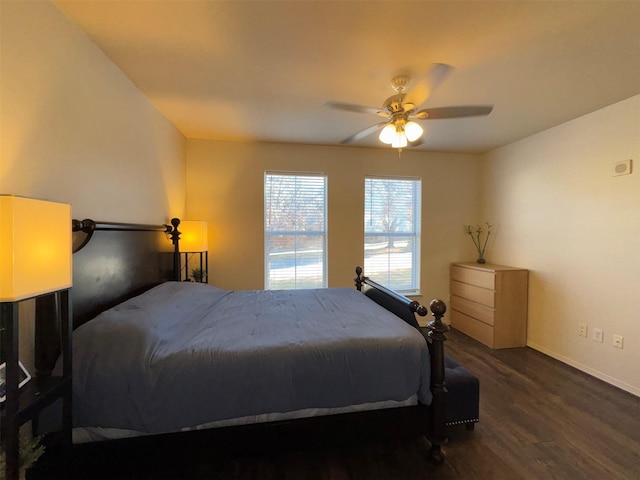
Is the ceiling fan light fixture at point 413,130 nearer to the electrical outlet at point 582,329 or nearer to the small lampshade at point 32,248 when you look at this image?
the small lampshade at point 32,248

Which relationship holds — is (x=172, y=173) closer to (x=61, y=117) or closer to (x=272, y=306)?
(x=61, y=117)

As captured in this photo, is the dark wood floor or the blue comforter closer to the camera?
the blue comforter

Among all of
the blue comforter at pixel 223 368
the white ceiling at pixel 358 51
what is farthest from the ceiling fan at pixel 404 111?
the blue comforter at pixel 223 368

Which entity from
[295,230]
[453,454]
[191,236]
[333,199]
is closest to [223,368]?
[453,454]

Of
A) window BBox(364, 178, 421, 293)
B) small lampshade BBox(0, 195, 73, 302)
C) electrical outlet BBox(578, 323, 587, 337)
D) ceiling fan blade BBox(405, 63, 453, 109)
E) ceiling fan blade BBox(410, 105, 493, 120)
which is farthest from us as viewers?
window BBox(364, 178, 421, 293)

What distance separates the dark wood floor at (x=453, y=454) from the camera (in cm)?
138

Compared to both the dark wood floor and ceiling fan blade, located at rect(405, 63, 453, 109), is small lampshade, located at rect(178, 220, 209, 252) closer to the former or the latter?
the dark wood floor

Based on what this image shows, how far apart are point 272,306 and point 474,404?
5.14 ft

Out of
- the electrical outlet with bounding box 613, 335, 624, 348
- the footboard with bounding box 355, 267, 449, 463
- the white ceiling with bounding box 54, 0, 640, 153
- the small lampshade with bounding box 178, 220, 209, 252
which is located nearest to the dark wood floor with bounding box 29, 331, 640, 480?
the footboard with bounding box 355, 267, 449, 463

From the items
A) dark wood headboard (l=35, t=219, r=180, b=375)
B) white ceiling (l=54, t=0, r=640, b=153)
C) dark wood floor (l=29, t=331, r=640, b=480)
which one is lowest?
dark wood floor (l=29, t=331, r=640, b=480)

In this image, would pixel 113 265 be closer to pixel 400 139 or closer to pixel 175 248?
pixel 175 248

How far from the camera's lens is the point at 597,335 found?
8.67 feet

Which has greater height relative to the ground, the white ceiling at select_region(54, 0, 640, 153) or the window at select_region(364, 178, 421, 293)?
the white ceiling at select_region(54, 0, 640, 153)

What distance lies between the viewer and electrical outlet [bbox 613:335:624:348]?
2461 millimetres
